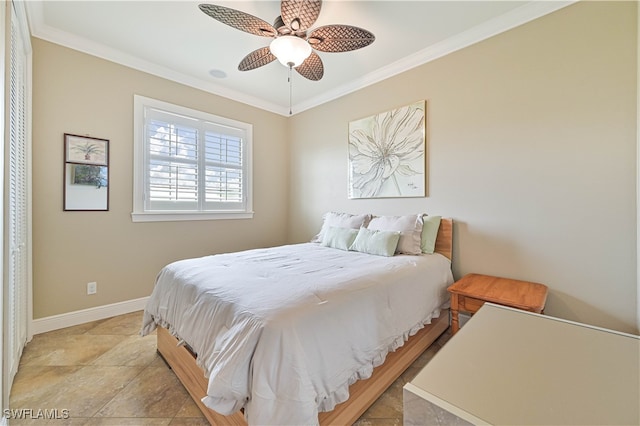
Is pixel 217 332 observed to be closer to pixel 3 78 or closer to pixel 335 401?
pixel 335 401

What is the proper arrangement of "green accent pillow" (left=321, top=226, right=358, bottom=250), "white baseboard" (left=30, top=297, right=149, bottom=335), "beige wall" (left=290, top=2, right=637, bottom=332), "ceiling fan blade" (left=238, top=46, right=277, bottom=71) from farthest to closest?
"green accent pillow" (left=321, top=226, right=358, bottom=250), "white baseboard" (left=30, top=297, right=149, bottom=335), "ceiling fan blade" (left=238, top=46, right=277, bottom=71), "beige wall" (left=290, top=2, right=637, bottom=332)

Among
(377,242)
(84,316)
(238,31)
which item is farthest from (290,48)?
(84,316)

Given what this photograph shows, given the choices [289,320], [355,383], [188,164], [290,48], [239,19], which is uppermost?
[239,19]

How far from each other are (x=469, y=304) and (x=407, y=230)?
804 mm

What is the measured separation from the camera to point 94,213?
8.79 feet

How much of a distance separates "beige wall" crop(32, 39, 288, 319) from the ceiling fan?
178 cm

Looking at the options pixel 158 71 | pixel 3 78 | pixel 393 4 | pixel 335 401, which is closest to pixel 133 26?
pixel 158 71

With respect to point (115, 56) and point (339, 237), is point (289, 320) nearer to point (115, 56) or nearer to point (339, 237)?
point (339, 237)

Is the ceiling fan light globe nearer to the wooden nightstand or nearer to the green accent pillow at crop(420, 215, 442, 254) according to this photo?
the green accent pillow at crop(420, 215, 442, 254)

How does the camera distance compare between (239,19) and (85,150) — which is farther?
(85,150)

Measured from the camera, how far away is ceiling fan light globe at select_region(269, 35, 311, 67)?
6.37 ft

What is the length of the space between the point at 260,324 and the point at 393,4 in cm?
249

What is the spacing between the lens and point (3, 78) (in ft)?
4.51

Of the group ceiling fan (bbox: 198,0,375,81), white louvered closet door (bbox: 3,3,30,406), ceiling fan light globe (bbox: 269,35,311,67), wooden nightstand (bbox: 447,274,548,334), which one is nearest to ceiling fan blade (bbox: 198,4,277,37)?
ceiling fan (bbox: 198,0,375,81)
